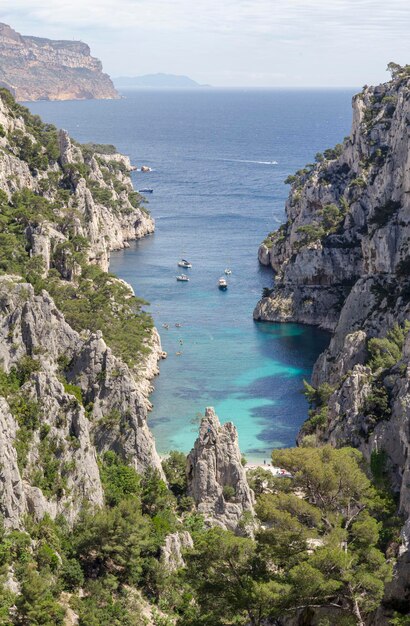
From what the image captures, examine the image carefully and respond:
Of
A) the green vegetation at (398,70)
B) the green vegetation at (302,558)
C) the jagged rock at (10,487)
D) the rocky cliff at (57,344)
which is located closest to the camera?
the green vegetation at (302,558)

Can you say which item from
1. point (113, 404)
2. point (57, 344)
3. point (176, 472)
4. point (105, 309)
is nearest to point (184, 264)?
point (105, 309)

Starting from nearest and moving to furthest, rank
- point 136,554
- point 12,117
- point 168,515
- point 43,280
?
point 136,554
point 168,515
point 43,280
point 12,117

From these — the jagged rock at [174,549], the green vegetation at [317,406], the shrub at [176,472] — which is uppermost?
the green vegetation at [317,406]

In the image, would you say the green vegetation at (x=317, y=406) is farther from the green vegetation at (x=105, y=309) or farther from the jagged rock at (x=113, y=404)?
the green vegetation at (x=105, y=309)

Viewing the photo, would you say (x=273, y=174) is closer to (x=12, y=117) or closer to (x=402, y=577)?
(x=12, y=117)

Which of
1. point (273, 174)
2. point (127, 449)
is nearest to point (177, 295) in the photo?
point (127, 449)

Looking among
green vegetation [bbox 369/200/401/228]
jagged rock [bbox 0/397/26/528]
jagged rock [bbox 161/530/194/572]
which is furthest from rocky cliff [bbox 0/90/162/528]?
green vegetation [bbox 369/200/401/228]

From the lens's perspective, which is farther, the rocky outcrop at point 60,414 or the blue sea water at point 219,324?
the blue sea water at point 219,324

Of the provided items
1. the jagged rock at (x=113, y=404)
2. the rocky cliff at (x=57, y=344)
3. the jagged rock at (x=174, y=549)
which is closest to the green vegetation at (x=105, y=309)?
the rocky cliff at (x=57, y=344)
